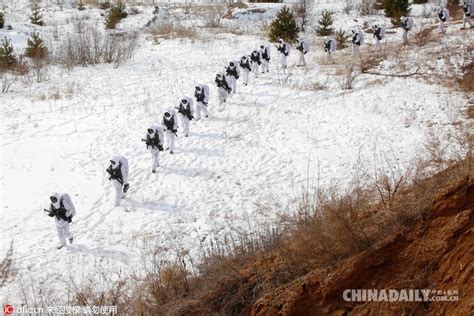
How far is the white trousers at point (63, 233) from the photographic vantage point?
325 inches

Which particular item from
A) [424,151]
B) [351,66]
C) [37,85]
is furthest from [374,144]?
[37,85]

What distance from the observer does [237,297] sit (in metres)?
4.72

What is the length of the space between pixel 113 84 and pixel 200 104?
246 inches

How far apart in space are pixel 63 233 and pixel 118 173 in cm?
179

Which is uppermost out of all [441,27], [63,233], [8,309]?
[441,27]

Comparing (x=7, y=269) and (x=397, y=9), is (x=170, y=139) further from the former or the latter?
(x=397, y=9)

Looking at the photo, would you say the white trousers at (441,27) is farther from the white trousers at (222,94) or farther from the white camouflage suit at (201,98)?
the white camouflage suit at (201,98)

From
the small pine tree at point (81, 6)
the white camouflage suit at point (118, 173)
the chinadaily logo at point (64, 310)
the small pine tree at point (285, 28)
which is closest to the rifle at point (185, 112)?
the white camouflage suit at point (118, 173)

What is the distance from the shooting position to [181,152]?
12219 mm

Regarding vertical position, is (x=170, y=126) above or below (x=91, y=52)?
below

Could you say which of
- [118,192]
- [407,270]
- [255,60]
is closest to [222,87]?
[255,60]

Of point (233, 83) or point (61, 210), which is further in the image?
point (233, 83)

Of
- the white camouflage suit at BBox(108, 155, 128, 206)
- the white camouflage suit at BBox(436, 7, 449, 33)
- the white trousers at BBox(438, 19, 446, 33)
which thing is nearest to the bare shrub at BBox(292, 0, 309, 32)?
the white trousers at BBox(438, 19, 446, 33)

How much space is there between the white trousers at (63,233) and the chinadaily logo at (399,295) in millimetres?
6056
